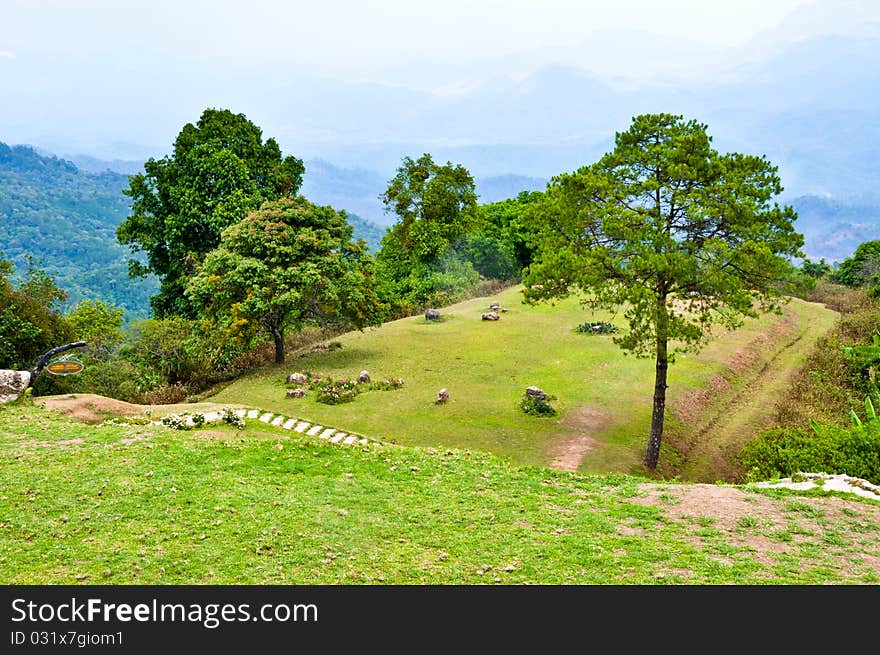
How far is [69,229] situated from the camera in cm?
11350

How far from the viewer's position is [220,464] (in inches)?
544

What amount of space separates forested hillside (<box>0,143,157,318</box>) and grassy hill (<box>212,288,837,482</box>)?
5625cm

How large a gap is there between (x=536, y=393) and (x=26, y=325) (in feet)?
58.6

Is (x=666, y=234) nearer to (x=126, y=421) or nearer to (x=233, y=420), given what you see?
(x=233, y=420)

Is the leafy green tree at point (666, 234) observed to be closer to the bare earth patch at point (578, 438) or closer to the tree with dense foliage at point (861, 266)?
the bare earth patch at point (578, 438)

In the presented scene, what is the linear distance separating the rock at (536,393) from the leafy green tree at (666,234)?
16.5 feet

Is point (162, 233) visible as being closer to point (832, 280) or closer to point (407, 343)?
point (407, 343)

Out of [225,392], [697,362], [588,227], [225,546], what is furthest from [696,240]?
[225,392]

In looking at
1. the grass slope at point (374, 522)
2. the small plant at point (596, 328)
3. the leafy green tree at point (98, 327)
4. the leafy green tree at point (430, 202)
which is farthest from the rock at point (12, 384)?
the leafy green tree at point (430, 202)

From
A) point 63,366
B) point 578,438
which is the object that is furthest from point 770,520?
point 63,366

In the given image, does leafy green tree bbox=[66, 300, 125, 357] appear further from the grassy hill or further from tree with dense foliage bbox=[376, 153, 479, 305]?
tree with dense foliage bbox=[376, 153, 479, 305]

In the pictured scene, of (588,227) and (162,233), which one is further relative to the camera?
(162,233)

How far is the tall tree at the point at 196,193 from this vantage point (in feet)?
110
